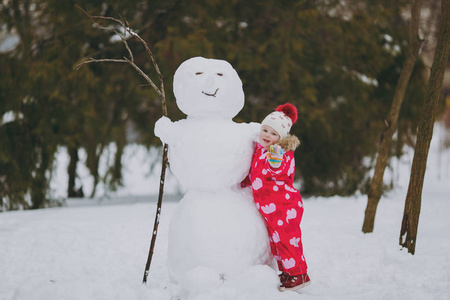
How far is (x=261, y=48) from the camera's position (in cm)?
637

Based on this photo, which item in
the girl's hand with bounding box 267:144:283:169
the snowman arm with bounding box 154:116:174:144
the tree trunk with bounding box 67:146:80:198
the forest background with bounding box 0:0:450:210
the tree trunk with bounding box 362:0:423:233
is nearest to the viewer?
the girl's hand with bounding box 267:144:283:169

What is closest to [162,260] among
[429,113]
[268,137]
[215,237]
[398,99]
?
[215,237]

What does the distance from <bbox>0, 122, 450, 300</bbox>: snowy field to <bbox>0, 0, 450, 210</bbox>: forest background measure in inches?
57.3

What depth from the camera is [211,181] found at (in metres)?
2.58

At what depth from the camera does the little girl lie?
2.59 metres

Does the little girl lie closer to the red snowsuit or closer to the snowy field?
the red snowsuit

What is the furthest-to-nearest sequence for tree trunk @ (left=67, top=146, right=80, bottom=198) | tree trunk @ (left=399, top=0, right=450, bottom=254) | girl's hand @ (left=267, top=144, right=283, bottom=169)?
tree trunk @ (left=67, top=146, right=80, bottom=198) → tree trunk @ (left=399, top=0, right=450, bottom=254) → girl's hand @ (left=267, top=144, right=283, bottom=169)

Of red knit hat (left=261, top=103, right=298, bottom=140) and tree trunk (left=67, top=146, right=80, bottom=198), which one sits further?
tree trunk (left=67, top=146, right=80, bottom=198)

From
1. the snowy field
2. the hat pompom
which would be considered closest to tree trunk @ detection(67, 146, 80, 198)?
the snowy field

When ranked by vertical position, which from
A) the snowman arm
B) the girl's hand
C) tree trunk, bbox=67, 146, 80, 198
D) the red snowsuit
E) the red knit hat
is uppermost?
the red knit hat

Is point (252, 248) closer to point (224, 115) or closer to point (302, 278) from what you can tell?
point (302, 278)

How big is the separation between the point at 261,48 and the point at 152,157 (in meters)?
2.80

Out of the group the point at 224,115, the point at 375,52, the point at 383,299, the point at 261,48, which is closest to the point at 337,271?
the point at 383,299

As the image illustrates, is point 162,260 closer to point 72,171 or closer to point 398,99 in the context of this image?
point 398,99
